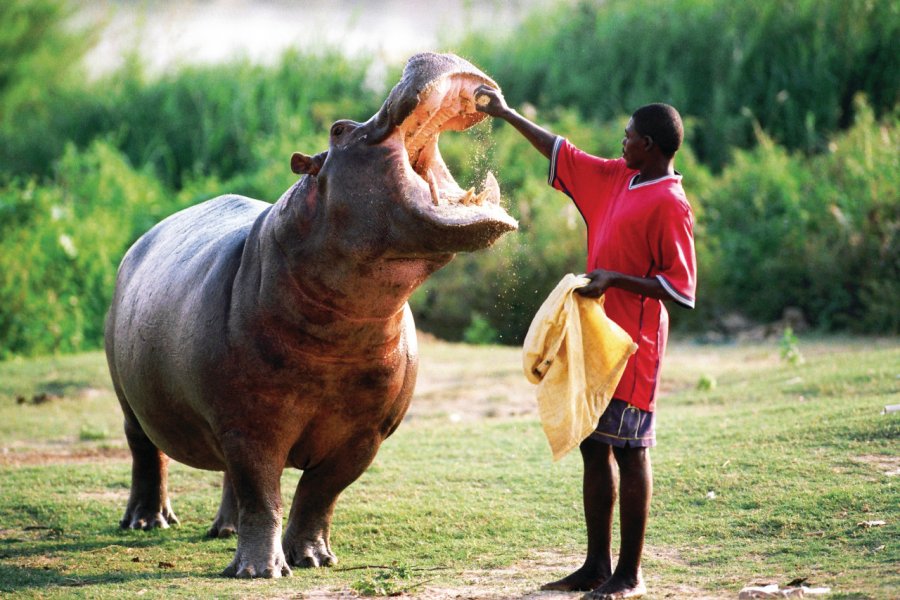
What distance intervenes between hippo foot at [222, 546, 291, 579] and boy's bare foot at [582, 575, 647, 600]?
1302 mm

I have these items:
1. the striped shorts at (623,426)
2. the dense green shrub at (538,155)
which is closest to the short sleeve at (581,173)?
the striped shorts at (623,426)

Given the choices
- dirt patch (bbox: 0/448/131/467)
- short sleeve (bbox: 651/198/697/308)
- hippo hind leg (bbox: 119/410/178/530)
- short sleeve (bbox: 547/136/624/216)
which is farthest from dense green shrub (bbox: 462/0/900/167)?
short sleeve (bbox: 651/198/697/308)

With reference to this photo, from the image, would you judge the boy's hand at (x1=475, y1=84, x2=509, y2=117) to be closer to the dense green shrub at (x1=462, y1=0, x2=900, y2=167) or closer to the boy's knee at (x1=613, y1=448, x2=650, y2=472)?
the boy's knee at (x1=613, y1=448, x2=650, y2=472)

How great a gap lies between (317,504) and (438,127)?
1.74 meters

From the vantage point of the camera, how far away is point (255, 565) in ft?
16.6

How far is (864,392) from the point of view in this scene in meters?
8.05

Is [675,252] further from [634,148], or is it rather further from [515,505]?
[515,505]

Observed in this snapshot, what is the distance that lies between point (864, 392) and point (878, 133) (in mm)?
6576

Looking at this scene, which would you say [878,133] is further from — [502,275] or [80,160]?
[80,160]

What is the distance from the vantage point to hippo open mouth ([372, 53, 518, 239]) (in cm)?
448

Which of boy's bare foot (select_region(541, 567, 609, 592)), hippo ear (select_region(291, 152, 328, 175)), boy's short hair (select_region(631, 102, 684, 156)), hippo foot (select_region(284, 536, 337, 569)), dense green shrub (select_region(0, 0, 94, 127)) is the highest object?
dense green shrub (select_region(0, 0, 94, 127))

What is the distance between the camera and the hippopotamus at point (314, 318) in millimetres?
4637

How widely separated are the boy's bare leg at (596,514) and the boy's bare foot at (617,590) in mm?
160

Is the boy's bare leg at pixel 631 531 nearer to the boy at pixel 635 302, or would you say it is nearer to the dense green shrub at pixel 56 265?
the boy at pixel 635 302
